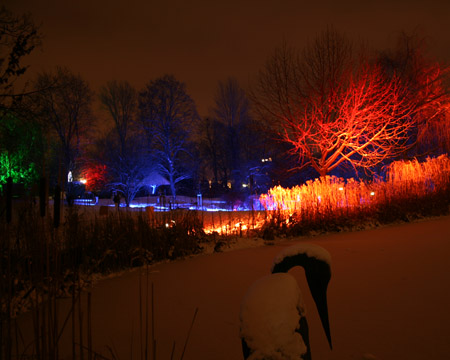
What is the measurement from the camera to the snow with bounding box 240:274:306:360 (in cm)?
101

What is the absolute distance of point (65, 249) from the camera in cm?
415

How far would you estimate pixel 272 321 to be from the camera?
1.02 metres

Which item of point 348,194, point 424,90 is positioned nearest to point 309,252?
point 348,194

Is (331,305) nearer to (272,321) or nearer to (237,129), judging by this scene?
(272,321)

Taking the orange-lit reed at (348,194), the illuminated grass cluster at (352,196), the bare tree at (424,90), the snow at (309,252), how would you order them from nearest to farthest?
the snow at (309,252)
the illuminated grass cluster at (352,196)
the orange-lit reed at (348,194)
the bare tree at (424,90)

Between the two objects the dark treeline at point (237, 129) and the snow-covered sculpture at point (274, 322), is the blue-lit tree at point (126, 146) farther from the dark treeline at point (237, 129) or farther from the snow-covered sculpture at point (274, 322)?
the snow-covered sculpture at point (274, 322)

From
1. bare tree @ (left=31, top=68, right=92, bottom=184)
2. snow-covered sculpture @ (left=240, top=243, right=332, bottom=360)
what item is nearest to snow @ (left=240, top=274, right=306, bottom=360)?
snow-covered sculpture @ (left=240, top=243, right=332, bottom=360)

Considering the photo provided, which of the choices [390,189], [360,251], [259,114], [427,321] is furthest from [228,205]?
[427,321]

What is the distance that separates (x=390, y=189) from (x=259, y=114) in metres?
5.93

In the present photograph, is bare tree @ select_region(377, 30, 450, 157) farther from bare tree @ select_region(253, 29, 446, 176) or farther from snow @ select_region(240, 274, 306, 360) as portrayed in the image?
snow @ select_region(240, 274, 306, 360)

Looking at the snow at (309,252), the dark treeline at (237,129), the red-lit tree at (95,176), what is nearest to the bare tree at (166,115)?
the dark treeline at (237,129)

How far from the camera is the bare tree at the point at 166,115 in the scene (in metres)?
23.6

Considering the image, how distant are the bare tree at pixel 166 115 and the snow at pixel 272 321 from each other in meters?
23.3

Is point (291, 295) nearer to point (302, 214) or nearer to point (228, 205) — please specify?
point (302, 214)
